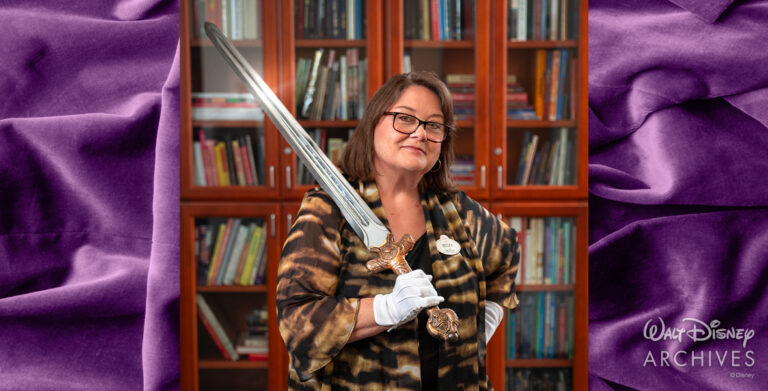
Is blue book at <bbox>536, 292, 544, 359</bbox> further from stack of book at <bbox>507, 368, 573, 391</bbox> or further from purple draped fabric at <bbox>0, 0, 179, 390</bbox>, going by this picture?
purple draped fabric at <bbox>0, 0, 179, 390</bbox>

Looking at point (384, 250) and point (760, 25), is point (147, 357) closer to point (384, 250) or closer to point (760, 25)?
point (384, 250)

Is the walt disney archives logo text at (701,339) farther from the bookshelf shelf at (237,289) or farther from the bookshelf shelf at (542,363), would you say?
the bookshelf shelf at (237,289)

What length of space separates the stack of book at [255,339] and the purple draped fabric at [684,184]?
1300 millimetres

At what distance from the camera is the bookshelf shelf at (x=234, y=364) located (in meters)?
2.20

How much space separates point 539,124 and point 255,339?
54.9 inches

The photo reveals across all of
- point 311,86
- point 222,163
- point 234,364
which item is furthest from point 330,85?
point 234,364

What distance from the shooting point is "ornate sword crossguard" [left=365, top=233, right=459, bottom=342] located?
1306 mm

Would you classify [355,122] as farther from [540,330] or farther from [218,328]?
[540,330]

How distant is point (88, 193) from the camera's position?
6.68 ft

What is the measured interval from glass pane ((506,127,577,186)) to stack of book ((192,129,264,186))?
0.98 m

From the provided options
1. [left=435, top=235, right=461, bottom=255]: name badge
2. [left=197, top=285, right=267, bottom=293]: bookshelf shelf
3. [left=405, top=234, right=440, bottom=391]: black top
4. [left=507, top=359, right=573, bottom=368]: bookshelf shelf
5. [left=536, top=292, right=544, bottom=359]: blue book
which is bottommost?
[left=507, top=359, right=573, bottom=368]: bookshelf shelf

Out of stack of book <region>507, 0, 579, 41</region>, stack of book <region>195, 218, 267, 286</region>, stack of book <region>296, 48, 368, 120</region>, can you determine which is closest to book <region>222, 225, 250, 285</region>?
stack of book <region>195, 218, 267, 286</region>

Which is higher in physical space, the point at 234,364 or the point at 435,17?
the point at 435,17

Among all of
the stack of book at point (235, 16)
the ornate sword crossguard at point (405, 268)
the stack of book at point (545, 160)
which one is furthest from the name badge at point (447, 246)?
the stack of book at point (235, 16)
